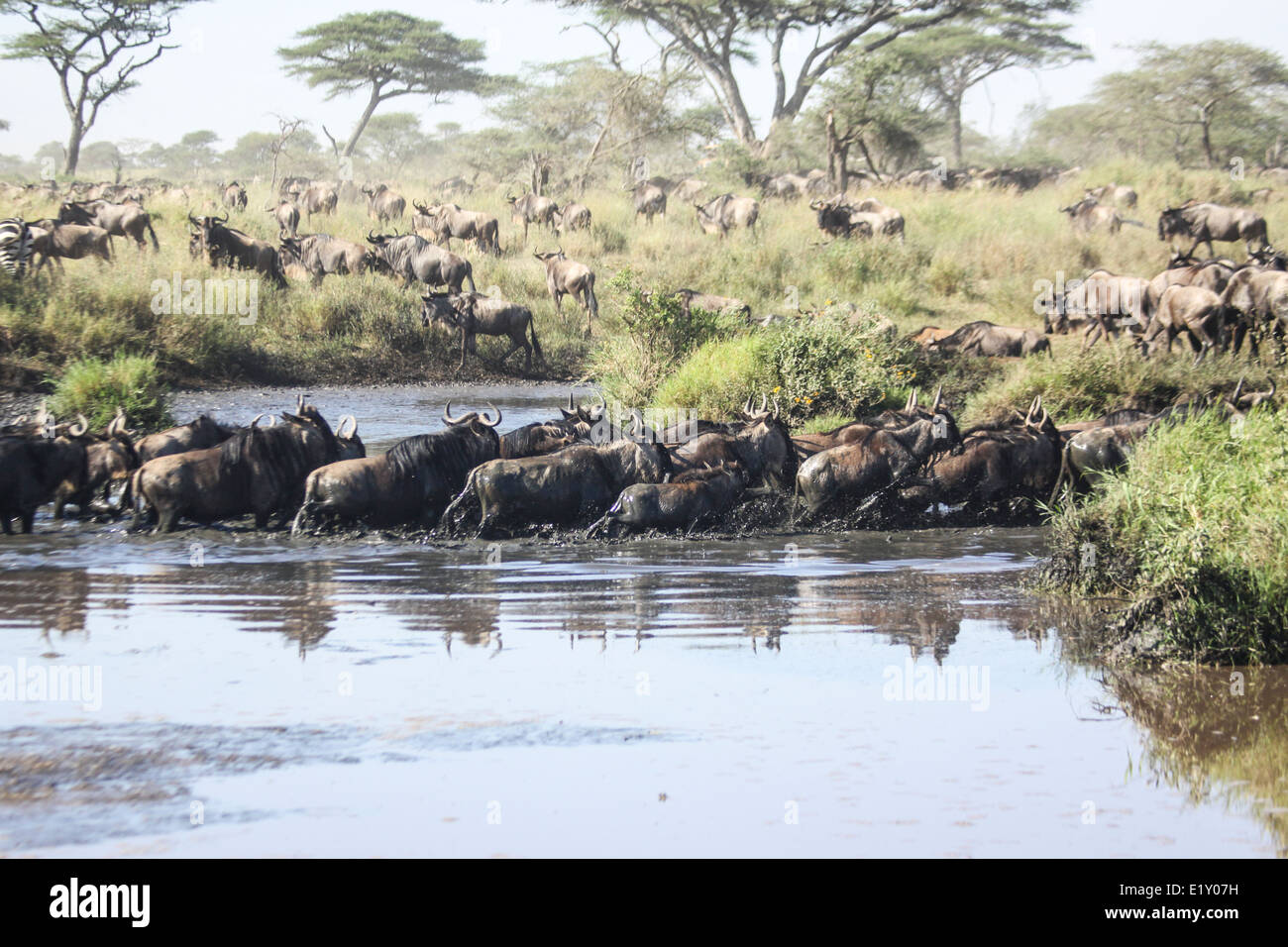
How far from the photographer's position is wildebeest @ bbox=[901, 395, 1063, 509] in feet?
31.8

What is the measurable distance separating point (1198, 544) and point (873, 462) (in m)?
3.72

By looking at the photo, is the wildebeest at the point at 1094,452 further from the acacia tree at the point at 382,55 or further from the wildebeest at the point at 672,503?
the acacia tree at the point at 382,55

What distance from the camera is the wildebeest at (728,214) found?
23094 millimetres

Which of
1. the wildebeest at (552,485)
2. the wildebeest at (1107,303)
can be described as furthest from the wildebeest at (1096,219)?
the wildebeest at (552,485)

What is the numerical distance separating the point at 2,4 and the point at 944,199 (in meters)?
25.8

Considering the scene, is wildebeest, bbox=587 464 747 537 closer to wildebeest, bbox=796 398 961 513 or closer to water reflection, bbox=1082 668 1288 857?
wildebeest, bbox=796 398 961 513

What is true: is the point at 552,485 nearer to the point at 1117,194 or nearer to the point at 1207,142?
the point at 1117,194

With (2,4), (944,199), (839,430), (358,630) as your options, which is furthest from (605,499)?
(2,4)

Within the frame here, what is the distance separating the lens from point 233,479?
9.22 metres

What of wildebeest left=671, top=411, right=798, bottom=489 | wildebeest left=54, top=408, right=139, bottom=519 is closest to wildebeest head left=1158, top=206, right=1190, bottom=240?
wildebeest left=671, top=411, right=798, bottom=489

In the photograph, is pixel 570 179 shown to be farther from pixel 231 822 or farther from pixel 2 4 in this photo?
pixel 231 822

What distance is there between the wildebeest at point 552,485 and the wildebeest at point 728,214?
45.7 ft

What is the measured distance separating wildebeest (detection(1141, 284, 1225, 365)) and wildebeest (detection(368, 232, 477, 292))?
378 inches

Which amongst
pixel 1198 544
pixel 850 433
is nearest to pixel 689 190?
pixel 850 433
